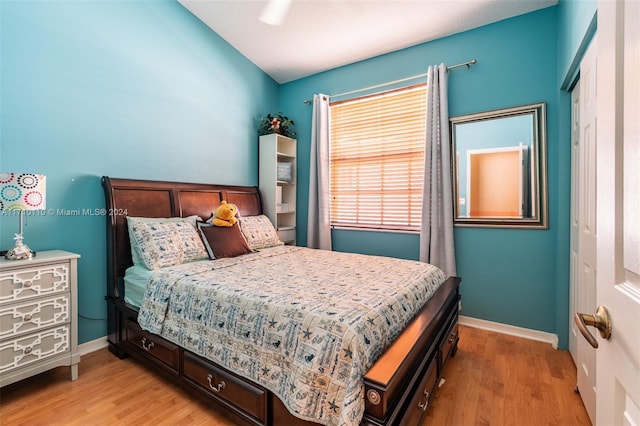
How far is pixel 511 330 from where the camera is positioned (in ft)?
8.86

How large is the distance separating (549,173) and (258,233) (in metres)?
2.70

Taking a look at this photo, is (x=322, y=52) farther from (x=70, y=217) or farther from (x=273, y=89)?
(x=70, y=217)

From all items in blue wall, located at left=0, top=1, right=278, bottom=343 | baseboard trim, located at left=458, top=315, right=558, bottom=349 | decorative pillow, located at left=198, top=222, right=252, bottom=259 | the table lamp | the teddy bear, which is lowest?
baseboard trim, located at left=458, top=315, right=558, bottom=349

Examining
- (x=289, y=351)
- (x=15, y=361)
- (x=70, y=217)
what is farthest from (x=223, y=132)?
(x=289, y=351)

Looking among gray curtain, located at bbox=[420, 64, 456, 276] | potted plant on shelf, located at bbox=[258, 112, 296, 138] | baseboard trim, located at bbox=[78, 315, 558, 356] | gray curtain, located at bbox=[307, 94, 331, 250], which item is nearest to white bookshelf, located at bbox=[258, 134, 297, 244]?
potted plant on shelf, located at bbox=[258, 112, 296, 138]

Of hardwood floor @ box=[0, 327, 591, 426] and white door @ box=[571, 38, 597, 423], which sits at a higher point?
white door @ box=[571, 38, 597, 423]

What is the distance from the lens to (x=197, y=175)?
10.1 feet

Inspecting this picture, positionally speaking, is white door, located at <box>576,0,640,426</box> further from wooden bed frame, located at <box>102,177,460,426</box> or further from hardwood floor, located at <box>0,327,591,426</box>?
hardwood floor, located at <box>0,327,591,426</box>

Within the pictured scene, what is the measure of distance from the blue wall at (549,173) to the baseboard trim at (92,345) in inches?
111

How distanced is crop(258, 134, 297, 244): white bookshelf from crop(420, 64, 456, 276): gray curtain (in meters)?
1.68

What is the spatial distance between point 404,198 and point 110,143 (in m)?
2.77

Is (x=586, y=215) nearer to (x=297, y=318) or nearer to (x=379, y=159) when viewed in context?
(x=297, y=318)

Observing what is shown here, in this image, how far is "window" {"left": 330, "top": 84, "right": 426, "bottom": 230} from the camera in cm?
319

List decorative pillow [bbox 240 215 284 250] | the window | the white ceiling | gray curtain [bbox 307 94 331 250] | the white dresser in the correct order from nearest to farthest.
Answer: the white dresser → the white ceiling → decorative pillow [bbox 240 215 284 250] → the window → gray curtain [bbox 307 94 331 250]
